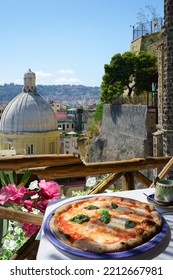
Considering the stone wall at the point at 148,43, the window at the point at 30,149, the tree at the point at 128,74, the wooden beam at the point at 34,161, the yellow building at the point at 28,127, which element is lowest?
the window at the point at 30,149

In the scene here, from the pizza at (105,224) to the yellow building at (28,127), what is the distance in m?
25.6

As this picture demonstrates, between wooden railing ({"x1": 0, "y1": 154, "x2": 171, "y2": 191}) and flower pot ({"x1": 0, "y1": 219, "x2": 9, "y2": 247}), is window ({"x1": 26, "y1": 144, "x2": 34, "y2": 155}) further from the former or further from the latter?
flower pot ({"x1": 0, "y1": 219, "x2": 9, "y2": 247})

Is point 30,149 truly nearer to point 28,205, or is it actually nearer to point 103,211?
point 28,205

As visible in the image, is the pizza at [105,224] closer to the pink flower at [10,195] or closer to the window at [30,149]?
the pink flower at [10,195]

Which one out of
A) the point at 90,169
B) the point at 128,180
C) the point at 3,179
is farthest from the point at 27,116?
the point at 3,179

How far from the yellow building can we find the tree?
7480 mm

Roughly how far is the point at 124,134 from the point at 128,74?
5110 millimetres

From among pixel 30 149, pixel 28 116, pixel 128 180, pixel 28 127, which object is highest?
pixel 128 180

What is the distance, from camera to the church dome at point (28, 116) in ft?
89.8

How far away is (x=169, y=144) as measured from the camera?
882 centimetres

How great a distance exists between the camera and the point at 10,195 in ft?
6.15

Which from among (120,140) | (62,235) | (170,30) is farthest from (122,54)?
(62,235)

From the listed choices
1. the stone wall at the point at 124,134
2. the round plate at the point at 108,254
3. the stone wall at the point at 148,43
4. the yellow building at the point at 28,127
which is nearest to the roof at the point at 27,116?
the yellow building at the point at 28,127
